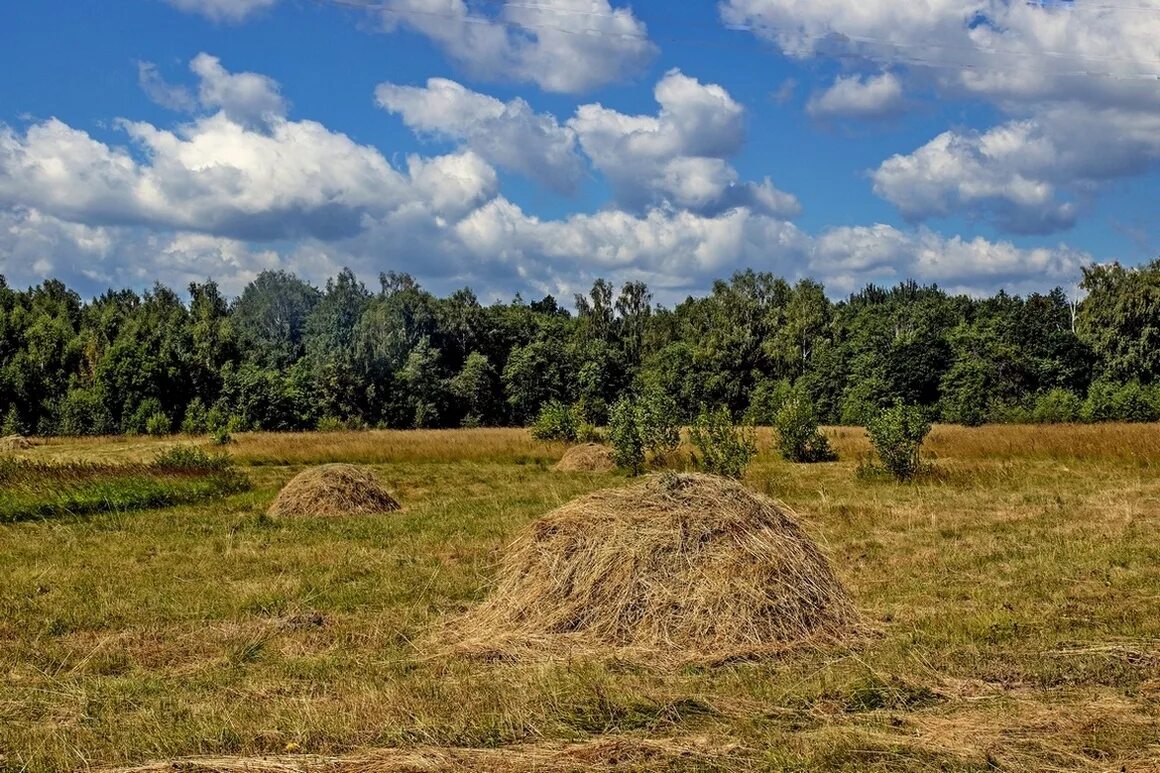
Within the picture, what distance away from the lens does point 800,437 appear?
3203 centimetres

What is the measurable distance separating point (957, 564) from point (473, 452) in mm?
26470

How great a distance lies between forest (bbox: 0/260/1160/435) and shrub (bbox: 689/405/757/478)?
20.5 m

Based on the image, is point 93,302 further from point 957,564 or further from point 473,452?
point 957,564

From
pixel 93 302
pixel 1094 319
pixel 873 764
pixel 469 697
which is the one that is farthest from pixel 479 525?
pixel 93 302

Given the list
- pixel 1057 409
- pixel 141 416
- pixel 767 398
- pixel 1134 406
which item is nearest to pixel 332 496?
pixel 1057 409

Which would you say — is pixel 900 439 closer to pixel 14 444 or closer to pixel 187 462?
pixel 187 462

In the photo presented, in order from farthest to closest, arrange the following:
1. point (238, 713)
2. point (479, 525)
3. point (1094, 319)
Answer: point (1094, 319)
point (479, 525)
point (238, 713)

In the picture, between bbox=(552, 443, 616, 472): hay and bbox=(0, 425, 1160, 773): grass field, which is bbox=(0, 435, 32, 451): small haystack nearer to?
bbox=(552, 443, 616, 472): hay

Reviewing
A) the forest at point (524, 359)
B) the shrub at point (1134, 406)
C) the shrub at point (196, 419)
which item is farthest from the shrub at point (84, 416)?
the shrub at point (1134, 406)

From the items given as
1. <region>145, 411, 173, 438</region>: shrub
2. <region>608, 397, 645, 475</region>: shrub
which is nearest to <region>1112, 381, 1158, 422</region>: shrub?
<region>608, 397, 645, 475</region>: shrub

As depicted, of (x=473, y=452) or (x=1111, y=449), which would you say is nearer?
(x=1111, y=449)

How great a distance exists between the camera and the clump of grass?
1930 cm

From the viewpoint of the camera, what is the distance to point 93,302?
99.9m

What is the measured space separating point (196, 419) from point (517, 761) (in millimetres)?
64255
